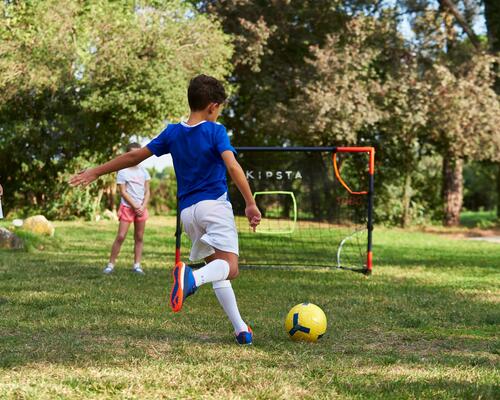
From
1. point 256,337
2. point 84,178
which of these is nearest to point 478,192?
point 256,337

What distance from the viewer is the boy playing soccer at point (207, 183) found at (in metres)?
4.63

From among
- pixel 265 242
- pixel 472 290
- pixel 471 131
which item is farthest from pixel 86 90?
pixel 472 290

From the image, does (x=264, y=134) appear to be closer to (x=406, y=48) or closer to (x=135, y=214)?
(x=406, y=48)

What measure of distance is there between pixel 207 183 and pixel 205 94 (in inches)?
22.7

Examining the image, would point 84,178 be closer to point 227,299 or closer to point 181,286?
point 181,286

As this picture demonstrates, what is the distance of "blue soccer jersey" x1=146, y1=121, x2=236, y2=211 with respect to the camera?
4656 millimetres

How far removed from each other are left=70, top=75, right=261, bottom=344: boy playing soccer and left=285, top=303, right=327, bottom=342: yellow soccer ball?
32 cm

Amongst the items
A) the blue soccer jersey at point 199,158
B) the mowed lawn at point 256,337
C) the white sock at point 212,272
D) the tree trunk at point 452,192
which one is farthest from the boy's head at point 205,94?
the tree trunk at point 452,192

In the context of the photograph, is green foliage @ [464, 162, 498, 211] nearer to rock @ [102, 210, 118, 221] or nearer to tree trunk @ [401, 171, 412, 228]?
tree trunk @ [401, 171, 412, 228]

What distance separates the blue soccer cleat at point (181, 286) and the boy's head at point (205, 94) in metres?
1.03

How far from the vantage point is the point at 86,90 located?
60.3 feet

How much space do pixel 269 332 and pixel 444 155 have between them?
1738cm

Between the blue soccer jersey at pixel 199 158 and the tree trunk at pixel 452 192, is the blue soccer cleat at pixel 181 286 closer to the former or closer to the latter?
the blue soccer jersey at pixel 199 158

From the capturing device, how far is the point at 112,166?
16.0 ft
